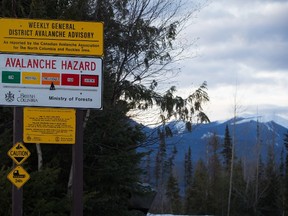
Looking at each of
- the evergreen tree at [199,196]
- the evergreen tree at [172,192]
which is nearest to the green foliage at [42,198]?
the evergreen tree at [199,196]

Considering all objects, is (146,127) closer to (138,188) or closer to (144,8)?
(138,188)

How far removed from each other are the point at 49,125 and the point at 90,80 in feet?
3.56

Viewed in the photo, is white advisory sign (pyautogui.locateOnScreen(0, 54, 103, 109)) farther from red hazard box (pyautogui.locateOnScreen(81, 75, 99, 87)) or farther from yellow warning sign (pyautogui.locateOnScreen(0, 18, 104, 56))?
yellow warning sign (pyautogui.locateOnScreen(0, 18, 104, 56))

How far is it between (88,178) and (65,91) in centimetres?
555

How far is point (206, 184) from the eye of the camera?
221ft

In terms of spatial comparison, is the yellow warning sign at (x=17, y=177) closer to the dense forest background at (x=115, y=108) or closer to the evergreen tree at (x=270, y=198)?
the dense forest background at (x=115, y=108)

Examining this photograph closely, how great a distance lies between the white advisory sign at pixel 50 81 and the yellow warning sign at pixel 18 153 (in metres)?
0.77

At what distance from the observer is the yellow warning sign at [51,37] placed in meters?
9.55

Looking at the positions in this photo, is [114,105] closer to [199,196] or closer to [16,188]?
[16,188]

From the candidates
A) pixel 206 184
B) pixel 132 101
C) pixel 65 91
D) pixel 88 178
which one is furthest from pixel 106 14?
pixel 206 184

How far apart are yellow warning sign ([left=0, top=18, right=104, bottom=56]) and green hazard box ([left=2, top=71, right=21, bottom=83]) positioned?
0.40 m

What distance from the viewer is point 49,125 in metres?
9.48

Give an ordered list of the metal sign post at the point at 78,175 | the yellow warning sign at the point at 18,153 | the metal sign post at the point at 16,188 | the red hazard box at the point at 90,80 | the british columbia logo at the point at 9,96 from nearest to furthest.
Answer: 1. the yellow warning sign at the point at 18,153
2. the metal sign post at the point at 16,188
3. the british columbia logo at the point at 9,96
4. the metal sign post at the point at 78,175
5. the red hazard box at the point at 90,80

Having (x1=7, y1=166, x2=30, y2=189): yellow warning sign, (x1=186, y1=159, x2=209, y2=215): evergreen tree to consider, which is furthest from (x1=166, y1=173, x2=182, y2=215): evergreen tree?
(x1=7, y1=166, x2=30, y2=189): yellow warning sign
